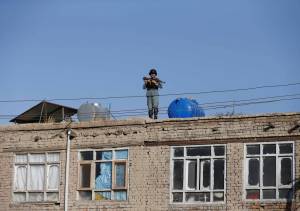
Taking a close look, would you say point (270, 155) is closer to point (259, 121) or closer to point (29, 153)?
point (259, 121)

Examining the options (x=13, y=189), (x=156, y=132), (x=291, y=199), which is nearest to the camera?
(x=291, y=199)

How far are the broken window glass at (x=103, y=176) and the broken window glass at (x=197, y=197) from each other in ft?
9.72

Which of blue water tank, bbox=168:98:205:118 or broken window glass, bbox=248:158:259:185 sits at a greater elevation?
blue water tank, bbox=168:98:205:118

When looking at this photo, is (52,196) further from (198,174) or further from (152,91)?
(198,174)

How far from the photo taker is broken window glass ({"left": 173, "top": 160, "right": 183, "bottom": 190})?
26.7 metres

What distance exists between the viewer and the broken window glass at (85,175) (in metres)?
28.2

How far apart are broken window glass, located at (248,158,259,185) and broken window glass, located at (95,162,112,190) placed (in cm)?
505

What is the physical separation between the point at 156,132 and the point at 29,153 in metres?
5.10

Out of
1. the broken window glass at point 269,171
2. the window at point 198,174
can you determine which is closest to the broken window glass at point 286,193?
the broken window glass at point 269,171

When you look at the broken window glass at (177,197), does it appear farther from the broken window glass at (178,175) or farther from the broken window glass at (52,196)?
the broken window glass at (52,196)

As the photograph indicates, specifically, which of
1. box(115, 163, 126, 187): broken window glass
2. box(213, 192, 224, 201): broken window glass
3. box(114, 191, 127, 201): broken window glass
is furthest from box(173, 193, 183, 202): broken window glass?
box(115, 163, 126, 187): broken window glass

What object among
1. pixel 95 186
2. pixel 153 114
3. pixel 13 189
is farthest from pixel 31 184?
pixel 153 114

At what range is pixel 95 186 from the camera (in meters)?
28.0

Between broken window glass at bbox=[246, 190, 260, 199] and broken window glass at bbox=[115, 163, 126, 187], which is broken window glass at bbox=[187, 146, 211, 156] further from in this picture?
broken window glass at bbox=[115, 163, 126, 187]
